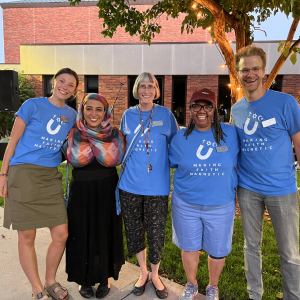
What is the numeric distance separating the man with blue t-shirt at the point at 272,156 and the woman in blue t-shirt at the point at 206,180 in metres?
0.15

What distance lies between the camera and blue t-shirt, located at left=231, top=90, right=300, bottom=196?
2.10 meters

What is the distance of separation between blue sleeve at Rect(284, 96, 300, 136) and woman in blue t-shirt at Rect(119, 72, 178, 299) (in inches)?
39.6

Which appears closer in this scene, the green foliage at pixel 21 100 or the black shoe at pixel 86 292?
the black shoe at pixel 86 292

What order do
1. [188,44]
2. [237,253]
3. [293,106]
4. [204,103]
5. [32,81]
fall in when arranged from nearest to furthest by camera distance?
[293,106] → [204,103] → [237,253] → [188,44] → [32,81]

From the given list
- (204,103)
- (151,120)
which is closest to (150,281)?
(151,120)

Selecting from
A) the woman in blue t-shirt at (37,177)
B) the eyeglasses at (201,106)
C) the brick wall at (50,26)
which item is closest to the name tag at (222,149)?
the eyeglasses at (201,106)

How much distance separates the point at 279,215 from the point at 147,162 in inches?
46.8

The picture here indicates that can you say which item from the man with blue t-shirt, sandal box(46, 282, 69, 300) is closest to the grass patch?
the man with blue t-shirt

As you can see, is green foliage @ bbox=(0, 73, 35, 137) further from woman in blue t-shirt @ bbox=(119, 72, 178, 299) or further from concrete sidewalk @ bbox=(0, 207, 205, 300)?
woman in blue t-shirt @ bbox=(119, 72, 178, 299)

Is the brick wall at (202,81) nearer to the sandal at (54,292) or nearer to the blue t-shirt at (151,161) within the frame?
the blue t-shirt at (151,161)

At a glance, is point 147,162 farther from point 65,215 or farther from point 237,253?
point 237,253

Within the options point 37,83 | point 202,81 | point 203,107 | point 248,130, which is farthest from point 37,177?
point 37,83

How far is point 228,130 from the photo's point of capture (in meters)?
2.27

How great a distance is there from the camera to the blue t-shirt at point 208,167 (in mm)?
2178
